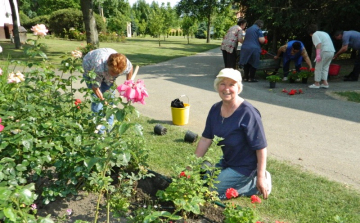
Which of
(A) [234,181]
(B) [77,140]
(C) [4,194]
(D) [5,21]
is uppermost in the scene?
(D) [5,21]

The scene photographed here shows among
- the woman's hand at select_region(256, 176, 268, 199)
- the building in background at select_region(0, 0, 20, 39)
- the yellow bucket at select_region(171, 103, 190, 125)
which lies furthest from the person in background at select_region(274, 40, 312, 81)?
the building in background at select_region(0, 0, 20, 39)

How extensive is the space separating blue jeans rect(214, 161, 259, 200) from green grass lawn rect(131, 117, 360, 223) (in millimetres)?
161

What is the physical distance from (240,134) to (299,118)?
368 centimetres

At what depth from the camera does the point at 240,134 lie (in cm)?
300

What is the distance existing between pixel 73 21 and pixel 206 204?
3417 cm

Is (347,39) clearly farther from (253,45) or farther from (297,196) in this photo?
(297,196)

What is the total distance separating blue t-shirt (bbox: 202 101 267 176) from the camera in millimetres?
2865

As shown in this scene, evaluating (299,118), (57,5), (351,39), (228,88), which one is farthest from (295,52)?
(57,5)

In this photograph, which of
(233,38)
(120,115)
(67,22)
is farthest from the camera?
(67,22)

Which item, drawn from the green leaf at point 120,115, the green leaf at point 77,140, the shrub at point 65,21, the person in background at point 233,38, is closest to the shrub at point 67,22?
the shrub at point 65,21

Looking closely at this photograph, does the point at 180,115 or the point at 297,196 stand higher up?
the point at 180,115

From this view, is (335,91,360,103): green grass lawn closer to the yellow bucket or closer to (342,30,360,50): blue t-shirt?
(342,30,360,50): blue t-shirt

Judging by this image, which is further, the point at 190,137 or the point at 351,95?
the point at 351,95

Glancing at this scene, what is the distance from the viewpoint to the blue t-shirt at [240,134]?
2.87 metres
